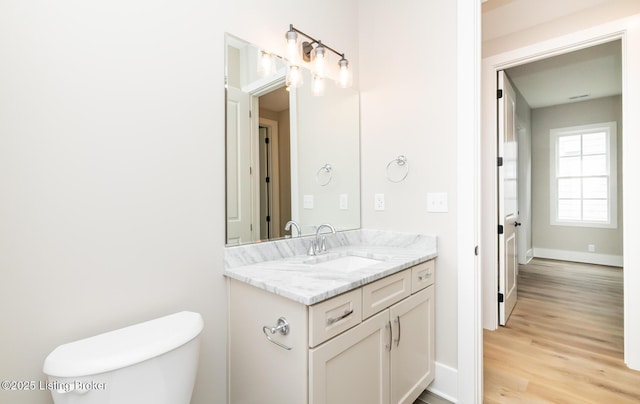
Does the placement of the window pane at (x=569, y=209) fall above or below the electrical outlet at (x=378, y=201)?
below

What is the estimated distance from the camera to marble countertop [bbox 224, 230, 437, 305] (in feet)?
3.74

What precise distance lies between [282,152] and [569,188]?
5.74 meters

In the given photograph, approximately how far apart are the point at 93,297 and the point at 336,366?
917mm

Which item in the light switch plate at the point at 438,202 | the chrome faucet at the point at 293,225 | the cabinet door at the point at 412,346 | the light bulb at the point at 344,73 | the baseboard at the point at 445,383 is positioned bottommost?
the baseboard at the point at 445,383

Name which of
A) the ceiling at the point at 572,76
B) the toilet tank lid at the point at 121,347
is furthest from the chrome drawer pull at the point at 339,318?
the ceiling at the point at 572,76

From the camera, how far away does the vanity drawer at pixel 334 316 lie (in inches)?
41.1

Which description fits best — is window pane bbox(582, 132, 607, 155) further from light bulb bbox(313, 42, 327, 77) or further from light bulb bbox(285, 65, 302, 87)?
light bulb bbox(285, 65, 302, 87)

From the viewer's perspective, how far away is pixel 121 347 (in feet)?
3.06

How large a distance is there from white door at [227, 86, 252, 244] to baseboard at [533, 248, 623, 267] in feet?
19.8

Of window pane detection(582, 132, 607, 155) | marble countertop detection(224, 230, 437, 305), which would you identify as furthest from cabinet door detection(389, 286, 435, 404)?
window pane detection(582, 132, 607, 155)

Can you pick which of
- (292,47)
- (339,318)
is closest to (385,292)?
(339,318)

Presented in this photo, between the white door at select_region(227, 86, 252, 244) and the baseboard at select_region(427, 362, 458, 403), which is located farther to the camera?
the baseboard at select_region(427, 362, 458, 403)

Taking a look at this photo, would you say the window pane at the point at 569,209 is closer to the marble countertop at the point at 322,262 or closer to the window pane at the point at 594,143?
the window pane at the point at 594,143

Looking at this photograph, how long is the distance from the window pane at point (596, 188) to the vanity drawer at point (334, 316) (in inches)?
228
